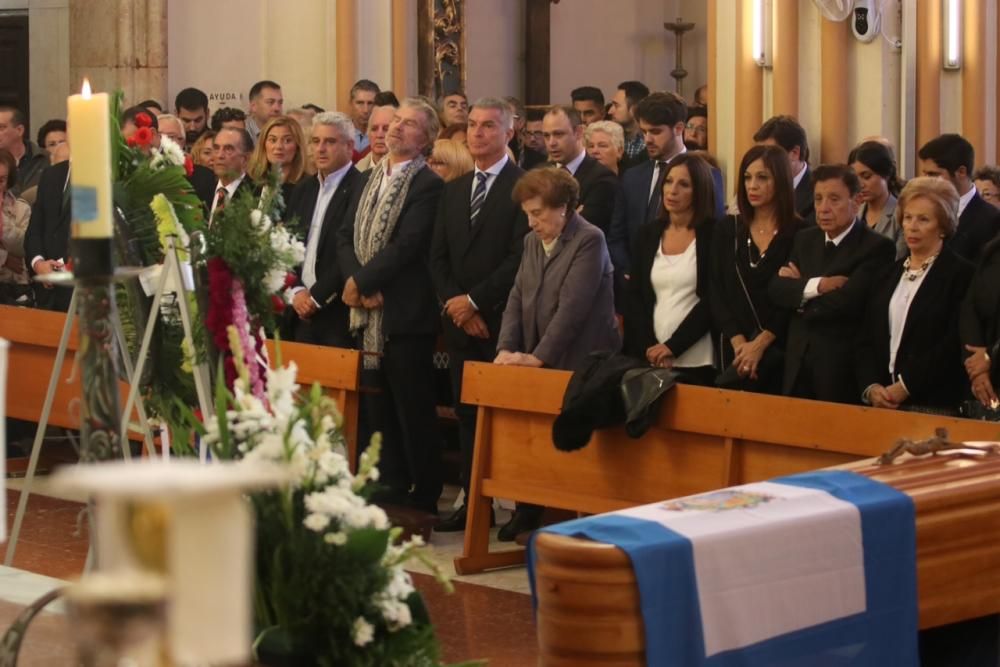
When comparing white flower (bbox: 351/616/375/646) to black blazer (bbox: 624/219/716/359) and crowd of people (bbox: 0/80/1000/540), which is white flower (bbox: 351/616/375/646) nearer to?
crowd of people (bbox: 0/80/1000/540)

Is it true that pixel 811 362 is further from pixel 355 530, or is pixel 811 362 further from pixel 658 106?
pixel 355 530

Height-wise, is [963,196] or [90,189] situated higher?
[963,196]

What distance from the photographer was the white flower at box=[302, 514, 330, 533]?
6.16 feet

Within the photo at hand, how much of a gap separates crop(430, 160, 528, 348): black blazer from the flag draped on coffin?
373cm

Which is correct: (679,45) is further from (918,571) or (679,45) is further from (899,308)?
(918,571)

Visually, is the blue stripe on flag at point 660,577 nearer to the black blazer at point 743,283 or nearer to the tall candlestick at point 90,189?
the tall candlestick at point 90,189

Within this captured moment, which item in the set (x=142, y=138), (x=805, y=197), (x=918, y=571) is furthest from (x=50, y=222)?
(x=918, y=571)

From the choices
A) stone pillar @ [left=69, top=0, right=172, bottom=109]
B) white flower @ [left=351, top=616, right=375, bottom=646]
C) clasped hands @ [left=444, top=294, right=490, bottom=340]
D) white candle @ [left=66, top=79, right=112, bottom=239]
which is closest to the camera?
white candle @ [left=66, top=79, right=112, bottom=239]

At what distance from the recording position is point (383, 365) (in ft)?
22.5

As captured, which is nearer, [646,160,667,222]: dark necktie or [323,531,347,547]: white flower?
[323,531,347,547]: white flower

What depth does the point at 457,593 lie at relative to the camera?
5578 mm

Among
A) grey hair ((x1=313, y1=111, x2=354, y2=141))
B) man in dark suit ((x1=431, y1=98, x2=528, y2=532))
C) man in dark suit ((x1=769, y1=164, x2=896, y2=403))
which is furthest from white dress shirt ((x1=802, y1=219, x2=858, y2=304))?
grey hair ((x1=313, y1=111, x2=354, y2=141))

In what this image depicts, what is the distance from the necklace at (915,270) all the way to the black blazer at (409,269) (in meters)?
2.22

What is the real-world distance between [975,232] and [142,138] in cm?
303
